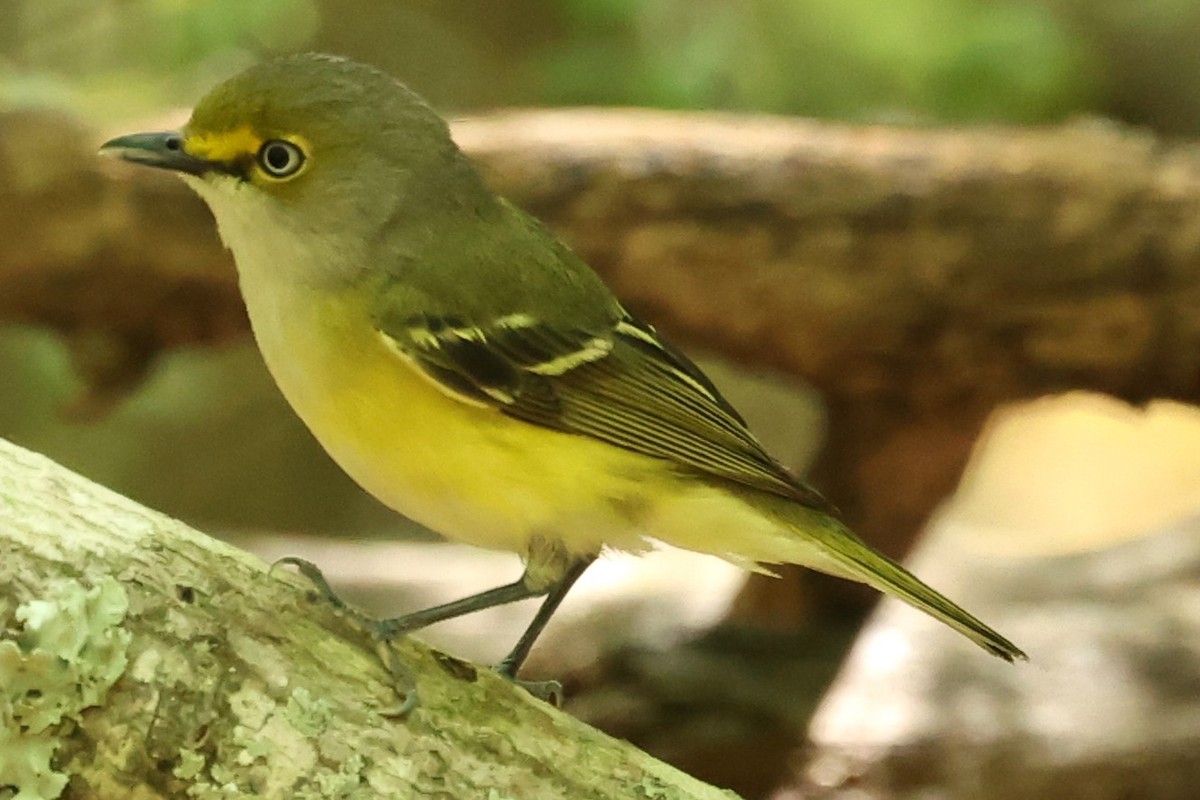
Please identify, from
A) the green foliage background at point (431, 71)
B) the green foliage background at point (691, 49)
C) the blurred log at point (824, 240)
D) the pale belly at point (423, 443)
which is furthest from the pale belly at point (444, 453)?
the green foliage background at point (691, 49)

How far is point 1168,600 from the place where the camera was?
140 inches

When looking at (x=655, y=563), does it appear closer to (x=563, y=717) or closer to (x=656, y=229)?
(x=656, y=229)

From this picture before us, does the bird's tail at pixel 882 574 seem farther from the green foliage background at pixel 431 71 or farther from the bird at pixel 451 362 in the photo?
the green foliage background at pixel 431 71

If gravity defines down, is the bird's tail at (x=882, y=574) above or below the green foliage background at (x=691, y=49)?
below

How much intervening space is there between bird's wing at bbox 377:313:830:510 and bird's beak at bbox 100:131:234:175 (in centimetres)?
35

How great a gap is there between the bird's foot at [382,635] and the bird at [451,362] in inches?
1.0

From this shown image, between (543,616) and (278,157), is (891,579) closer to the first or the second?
(543,616)

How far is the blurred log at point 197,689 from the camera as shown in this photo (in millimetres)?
1381

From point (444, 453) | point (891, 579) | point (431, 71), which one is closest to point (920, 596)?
point (891, 579)

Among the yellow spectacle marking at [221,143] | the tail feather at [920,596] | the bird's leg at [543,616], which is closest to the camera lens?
the yellow spectacle marking at [221,143]

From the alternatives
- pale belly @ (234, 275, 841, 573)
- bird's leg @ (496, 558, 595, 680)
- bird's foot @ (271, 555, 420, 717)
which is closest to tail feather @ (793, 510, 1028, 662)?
pale belly @ (234, 275, 841, 573)

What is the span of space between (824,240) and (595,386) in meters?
1.19

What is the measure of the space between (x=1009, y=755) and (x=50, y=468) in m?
2.40

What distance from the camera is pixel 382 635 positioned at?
169cm
